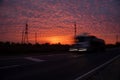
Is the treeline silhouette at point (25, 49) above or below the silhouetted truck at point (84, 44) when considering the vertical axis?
below

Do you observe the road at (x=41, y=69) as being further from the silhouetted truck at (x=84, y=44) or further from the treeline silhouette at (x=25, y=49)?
the treeline silhouette at (x=25, y=49)

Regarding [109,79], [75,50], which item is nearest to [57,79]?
[109,79]

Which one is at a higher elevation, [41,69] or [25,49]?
[41,69]

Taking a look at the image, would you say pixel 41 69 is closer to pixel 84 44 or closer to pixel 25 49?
pixel 84 44

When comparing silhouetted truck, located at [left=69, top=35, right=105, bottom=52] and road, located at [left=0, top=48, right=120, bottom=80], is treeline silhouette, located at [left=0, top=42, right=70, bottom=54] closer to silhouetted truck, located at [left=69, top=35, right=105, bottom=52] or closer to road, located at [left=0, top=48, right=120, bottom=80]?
silhouetted truck, located at [left=69, top=35, right=105, bottom=52]

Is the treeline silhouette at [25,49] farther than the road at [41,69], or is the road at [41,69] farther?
the treeline silhouette at [25,49]

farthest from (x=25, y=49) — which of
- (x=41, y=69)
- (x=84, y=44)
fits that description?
(x=41, y=69)

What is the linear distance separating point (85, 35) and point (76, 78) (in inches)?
1108

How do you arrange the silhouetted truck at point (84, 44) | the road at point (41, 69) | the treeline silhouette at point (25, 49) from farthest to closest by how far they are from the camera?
the treeline silhouette at point (25, 49), the silhouetted truck at point (84, 44), the road at point (41, 69)

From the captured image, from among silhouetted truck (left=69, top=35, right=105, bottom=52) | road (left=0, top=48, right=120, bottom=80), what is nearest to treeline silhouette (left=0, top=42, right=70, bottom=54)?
silhouetted truck (left=69, top=35, right=105, bottom=52)

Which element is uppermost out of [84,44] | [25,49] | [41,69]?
[84,44]

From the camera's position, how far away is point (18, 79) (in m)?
10.8

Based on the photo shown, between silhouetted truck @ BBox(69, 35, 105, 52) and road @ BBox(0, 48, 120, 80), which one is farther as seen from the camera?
silhouetted truck @ BBox(69, 35, 105, 52)

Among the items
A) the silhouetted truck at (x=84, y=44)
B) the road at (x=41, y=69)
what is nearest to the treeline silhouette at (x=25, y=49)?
the silhouetted truck at (x=84, y=44)
